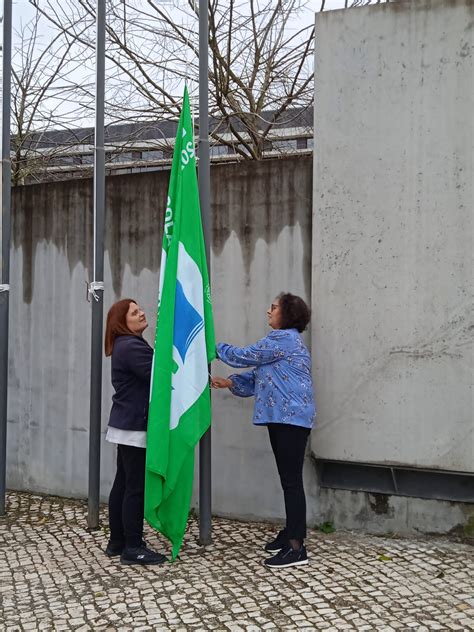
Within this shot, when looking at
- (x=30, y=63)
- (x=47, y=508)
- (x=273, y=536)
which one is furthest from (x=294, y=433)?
(x=30, y=63)

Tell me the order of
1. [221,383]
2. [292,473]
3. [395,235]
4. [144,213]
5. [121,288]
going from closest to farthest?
1. [292,473]
2. [221,383]
3. [395,235]
4. [144,213]
5. [121,288]

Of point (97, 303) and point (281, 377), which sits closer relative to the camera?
point (281, 377)

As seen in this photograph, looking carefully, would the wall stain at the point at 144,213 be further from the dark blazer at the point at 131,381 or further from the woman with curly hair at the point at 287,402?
the dark blazer at the point at 131,381

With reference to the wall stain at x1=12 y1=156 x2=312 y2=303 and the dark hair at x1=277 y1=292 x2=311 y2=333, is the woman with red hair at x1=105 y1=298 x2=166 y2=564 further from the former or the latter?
the wall stain at x1=12 y1=156 x2=312 y2=303

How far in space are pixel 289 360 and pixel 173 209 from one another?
4.04ft

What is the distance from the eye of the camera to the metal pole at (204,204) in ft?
16.5

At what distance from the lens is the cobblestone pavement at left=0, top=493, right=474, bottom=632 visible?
12.7 feet

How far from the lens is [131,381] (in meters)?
4.85

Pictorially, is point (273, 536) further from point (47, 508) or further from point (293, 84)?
point (293, 84)

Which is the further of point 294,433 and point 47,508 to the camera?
point 47,508

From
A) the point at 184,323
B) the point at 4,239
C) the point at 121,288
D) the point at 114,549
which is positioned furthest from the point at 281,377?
the point at 4,239

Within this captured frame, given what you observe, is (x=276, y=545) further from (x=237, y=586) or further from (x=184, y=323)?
(x=184, y=323)

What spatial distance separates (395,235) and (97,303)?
2146 millimetres

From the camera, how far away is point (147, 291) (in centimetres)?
611
